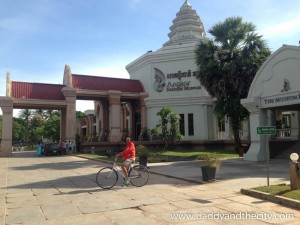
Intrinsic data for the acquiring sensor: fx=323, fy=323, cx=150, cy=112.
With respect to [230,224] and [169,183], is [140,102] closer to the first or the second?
[169,183]

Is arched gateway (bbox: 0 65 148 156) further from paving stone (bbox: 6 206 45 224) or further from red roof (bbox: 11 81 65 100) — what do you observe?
paving stone (bbox: 6 206 45 224)

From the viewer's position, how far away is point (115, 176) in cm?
1111

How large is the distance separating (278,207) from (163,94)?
27.8 m

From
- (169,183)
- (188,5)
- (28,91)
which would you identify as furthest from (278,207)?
(188,5)

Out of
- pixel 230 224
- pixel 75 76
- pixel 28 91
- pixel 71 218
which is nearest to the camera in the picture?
pixel 230 224

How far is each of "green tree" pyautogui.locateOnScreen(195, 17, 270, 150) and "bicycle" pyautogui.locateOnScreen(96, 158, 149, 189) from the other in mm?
15035

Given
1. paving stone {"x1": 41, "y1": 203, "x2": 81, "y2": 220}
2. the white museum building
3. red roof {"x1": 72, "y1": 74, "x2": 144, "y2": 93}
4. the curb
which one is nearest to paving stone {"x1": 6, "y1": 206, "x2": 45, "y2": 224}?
Result: paving stone {"x1": 41, "y1": 203, "x2": 81, "y2": 220}

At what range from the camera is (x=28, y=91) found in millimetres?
32688

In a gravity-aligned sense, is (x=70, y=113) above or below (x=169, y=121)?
above

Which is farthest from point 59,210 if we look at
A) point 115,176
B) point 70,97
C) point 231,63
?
point 70,97

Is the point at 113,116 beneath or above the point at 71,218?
above

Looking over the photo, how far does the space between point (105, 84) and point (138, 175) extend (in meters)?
25.8

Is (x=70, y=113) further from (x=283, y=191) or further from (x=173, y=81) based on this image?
(x=283, y=191)

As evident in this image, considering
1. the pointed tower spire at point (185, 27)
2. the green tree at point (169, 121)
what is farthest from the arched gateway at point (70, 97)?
the pointed tower spire at point (185, 27)
